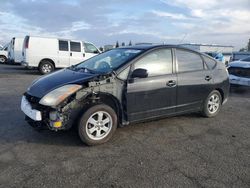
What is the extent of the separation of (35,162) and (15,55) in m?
14.6

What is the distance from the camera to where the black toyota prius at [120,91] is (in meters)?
3.82

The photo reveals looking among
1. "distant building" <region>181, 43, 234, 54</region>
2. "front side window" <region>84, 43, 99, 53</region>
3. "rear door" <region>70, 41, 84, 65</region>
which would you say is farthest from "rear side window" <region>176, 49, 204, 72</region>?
"distant building" <region>181, 43, 234, 54</region>

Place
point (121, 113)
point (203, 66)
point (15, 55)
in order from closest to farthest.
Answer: point (121, 113) < point (203, 66) < point (15, 55)

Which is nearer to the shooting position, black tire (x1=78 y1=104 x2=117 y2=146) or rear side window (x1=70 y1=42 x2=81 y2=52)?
black tire (x1=78 y1=104 x2=117 y2=146)

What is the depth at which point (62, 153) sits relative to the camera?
3.71m

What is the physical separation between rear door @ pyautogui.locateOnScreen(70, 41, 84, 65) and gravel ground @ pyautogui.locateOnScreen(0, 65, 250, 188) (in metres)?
8.96

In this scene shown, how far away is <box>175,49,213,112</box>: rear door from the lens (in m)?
4.95

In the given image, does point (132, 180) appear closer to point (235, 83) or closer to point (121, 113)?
point (121, 113)

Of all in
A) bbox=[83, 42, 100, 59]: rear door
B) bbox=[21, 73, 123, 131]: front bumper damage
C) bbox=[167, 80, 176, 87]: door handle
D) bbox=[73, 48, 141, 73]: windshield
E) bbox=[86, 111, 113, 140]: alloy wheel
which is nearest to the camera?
bbox=[21, 73, 123, 131]: front bumper damage

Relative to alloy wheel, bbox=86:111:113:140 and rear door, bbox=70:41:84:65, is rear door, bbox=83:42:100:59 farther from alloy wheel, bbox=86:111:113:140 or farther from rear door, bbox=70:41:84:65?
alloy wheel, bbox=86:111:113:140

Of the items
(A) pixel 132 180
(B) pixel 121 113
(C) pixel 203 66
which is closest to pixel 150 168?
(A) pixel 132 180

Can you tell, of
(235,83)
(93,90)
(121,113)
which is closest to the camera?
(93,90)

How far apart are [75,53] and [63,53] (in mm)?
658

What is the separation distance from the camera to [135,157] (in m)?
3.63
